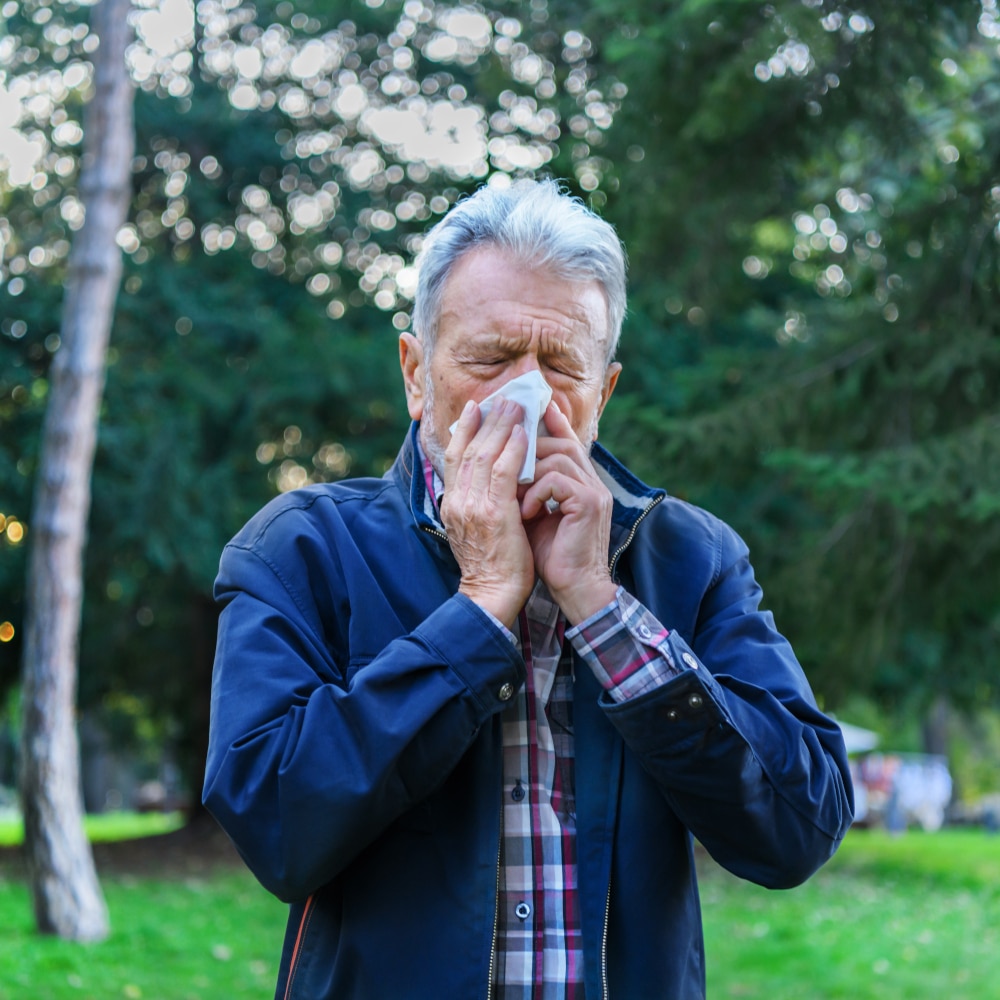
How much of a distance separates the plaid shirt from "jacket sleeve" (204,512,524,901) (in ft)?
0.29

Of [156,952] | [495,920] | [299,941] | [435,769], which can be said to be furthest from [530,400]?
[156,952]

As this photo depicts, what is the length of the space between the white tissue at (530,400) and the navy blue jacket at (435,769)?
198 mm

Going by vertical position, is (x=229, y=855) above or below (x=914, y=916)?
below

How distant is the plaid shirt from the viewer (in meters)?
1.67

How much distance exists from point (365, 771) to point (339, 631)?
304mm

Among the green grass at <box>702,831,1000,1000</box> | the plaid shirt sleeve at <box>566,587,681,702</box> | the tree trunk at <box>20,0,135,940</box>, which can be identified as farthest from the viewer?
the tree trunk at <box>20,0,135,940</box>

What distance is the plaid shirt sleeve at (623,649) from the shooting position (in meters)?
1.66

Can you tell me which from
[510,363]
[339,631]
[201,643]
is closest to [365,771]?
[339,631]

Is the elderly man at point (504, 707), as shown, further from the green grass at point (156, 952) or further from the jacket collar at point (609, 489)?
the green grass at point (156, 952)

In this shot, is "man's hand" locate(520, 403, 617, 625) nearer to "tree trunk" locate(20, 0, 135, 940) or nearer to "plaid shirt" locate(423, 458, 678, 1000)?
"plaid shirt" locate(423, 458, 678, 1000)

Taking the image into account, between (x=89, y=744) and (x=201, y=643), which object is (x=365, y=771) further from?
(x=89, y=744)

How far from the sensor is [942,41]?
712 cm

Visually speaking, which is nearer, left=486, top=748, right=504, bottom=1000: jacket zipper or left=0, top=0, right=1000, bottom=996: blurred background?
left=486, top=748, right=504, bottom=1000: jacket zipper

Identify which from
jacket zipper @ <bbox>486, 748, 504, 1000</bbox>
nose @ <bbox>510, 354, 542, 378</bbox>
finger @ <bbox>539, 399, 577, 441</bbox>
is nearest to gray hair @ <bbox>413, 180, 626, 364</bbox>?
nose @ <bbox>510, 354, 542, 378</bbox>
